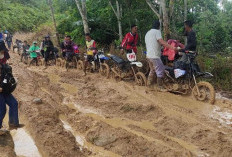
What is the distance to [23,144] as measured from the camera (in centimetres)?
463

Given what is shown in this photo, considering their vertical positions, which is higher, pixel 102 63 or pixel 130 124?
pixel 102 63

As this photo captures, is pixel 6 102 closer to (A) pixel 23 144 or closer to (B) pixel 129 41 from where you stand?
(A) pixel 23 144

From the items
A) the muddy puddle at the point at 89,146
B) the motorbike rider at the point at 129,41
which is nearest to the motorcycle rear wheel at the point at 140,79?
the motorbike rider at the point at 129,41

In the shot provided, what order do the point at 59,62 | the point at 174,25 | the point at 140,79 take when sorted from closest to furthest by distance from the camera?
1. the point at 140,79
2. the point at 59,62
3. the point at 174,25

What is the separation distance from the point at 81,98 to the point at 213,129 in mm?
3808

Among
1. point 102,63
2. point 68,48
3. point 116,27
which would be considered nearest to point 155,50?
point 102,63

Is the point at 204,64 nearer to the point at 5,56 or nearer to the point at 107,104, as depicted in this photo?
the point at 107,104

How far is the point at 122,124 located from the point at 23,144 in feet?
6.33

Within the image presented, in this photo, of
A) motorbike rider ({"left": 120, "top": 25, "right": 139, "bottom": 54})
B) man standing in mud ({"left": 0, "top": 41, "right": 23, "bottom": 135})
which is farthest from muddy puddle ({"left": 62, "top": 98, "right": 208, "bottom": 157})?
motorbike rider ({"left": 120, "top": 25, "right": 139, "bottom": 54})

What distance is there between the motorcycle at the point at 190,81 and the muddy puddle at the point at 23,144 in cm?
374

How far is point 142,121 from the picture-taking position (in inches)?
206

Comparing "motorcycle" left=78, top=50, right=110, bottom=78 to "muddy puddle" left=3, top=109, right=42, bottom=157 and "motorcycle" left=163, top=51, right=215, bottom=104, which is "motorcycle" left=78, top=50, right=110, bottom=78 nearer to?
"motorcycle" left=163, top=51, right=215, bottom=104

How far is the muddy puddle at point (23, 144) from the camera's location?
4.32 metres

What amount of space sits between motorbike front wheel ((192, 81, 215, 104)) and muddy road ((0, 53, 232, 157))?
0.17 m
